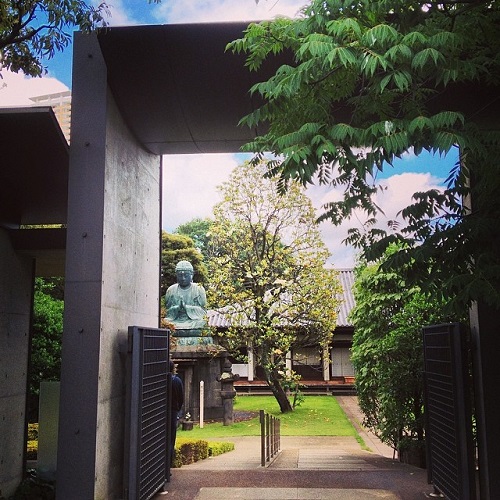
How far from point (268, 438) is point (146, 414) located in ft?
16.2

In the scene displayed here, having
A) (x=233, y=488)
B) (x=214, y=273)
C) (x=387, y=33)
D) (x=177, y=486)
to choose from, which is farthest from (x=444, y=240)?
(x=214, y=273)

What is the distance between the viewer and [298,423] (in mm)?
18094

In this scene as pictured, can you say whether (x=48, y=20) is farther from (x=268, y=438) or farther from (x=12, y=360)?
(x=268, y=438)

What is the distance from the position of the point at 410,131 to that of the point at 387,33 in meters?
0.60

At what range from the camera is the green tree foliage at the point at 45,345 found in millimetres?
10773

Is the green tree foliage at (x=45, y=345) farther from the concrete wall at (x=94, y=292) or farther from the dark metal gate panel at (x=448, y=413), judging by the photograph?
the dark metal gate panel at (x=448, y=413)

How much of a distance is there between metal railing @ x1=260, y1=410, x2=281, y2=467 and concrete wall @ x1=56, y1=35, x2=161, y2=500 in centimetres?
412

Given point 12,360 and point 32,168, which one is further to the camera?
point 12,360

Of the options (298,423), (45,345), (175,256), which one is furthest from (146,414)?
(175,256)

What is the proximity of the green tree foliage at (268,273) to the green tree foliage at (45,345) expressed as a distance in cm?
757

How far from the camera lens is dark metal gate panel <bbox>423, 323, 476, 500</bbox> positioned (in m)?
5.75

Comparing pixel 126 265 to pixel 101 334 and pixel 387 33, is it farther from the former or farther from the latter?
pixel 387 33

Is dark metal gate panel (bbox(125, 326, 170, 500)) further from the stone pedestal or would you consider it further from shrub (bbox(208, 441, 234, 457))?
the stone pedestal

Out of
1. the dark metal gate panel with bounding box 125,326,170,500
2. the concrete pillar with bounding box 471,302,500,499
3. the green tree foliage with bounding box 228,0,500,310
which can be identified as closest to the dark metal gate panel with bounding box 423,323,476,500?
the concrete pillar with bounding box 471,302,500,499
